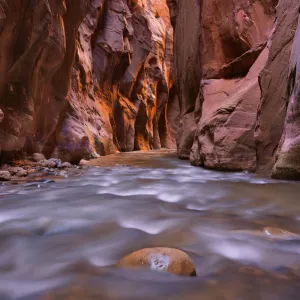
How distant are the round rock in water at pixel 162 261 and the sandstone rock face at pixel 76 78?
161 inches

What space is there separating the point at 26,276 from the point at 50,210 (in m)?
1.19

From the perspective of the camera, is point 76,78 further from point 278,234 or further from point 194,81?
point 278,234

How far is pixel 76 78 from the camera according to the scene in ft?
35.3

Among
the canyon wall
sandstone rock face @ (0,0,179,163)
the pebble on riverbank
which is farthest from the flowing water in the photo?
sandstone rock face @ (0,0,179,163)

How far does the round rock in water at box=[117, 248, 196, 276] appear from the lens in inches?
49.4

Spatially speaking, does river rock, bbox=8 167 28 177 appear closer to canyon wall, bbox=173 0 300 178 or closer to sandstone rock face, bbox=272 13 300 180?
canyon wall, bbox=173 0 300 178

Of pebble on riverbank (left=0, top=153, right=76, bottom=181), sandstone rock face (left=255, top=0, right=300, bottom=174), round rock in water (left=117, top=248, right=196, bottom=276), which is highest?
sandstone rock face (left=255, top=0, right=300, bottom=174)

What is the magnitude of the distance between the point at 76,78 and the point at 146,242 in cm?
1001

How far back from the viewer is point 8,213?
7.55ft

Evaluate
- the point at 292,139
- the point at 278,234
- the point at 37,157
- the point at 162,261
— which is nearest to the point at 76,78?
the point at 37,157

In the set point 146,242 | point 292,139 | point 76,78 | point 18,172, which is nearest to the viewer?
point 146,242

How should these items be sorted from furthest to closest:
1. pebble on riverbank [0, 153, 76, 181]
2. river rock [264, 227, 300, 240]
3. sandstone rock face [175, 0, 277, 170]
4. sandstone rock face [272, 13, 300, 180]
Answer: sandstone rock face [175, 0, 277, 170], pebble on riverbank [0, 153, 76, 181], sandstone rock face [272, 13, 300, 180], river rock [264, 227, 300, 240]

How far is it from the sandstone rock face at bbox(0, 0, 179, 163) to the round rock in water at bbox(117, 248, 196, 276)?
4.08 meters

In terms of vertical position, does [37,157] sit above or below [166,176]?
above
